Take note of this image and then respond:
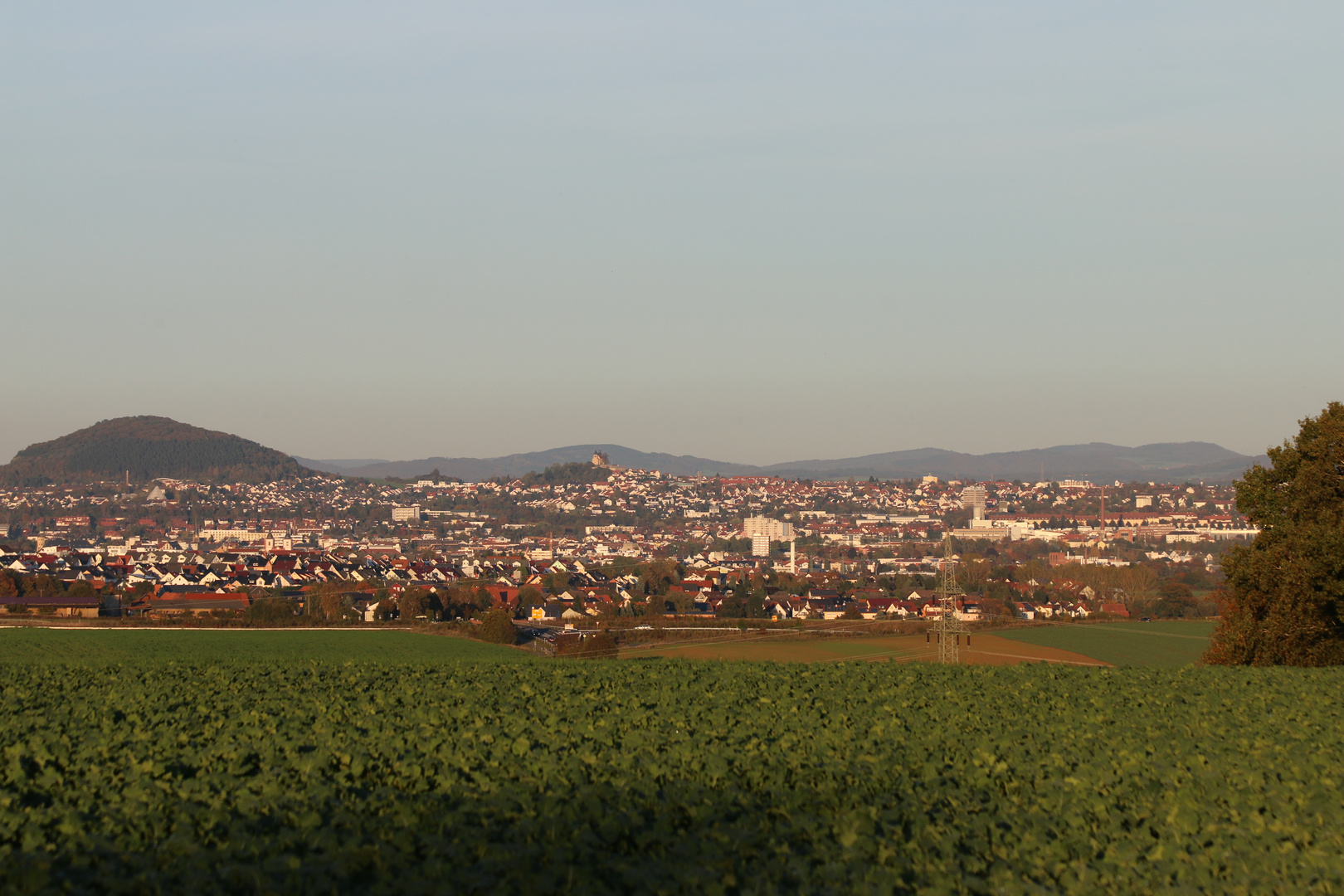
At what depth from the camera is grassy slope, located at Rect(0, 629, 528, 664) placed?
3106cm

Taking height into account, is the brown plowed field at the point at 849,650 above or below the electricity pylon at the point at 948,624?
below

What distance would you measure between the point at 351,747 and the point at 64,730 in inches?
115

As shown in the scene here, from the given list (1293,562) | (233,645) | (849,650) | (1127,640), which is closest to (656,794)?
(1293,562)

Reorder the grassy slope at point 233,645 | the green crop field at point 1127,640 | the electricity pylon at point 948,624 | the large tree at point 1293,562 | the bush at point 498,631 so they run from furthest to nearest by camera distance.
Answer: the bush at point 498,631 < the green crop field at point 1127,640 < the grassy slope at point 233,645 < the electricity pylon at point 948,624 < the large tree at point 1293,562

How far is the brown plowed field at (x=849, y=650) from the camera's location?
3744 centimetres

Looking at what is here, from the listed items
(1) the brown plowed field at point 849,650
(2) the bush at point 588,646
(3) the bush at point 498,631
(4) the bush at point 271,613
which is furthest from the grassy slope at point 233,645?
(4) the bush at point 271,613

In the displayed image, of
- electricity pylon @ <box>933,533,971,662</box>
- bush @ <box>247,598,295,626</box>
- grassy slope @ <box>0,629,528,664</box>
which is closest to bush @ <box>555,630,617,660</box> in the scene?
grassy slope @ <box>0,629,528,664</box>

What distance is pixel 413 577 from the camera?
110 meters

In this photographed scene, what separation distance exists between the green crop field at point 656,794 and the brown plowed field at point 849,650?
80.4 feet

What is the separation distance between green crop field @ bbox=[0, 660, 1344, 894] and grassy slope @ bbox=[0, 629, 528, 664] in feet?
59.6

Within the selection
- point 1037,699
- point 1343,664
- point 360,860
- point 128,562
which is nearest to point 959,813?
point 360,860

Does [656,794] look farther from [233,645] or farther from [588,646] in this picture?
[233,645]

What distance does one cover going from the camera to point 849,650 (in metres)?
41.7

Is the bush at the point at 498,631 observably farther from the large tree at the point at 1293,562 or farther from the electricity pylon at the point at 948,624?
the large tree at the point at 1293,562
